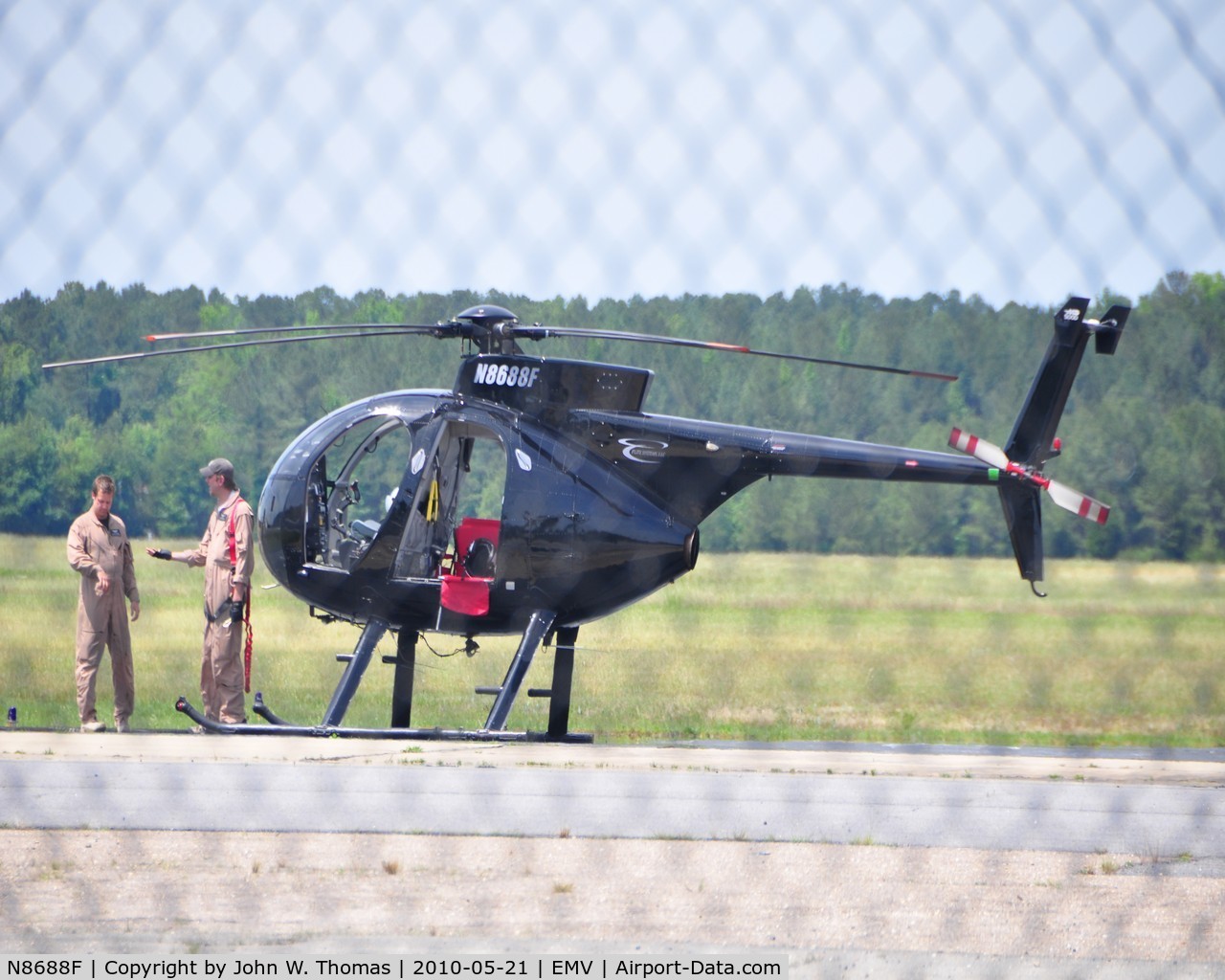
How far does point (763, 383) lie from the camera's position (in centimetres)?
542

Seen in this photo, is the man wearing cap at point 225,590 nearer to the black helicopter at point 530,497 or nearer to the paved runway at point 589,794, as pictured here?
the black helicopter at point 530,497

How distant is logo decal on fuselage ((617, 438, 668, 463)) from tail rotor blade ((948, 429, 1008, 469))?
6.67 feet

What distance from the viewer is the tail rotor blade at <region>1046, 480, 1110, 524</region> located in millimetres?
6262

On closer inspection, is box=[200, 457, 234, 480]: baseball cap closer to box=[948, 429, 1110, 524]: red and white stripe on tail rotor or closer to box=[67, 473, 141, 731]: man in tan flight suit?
box=[67, 473, 141, 731]: man in tan flight suit

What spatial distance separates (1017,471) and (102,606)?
6.26m

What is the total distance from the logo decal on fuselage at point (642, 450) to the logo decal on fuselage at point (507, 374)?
2.43 feet

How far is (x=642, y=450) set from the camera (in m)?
9.45

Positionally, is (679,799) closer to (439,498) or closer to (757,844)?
(757,844)

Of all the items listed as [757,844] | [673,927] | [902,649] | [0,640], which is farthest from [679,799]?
[902,649]
